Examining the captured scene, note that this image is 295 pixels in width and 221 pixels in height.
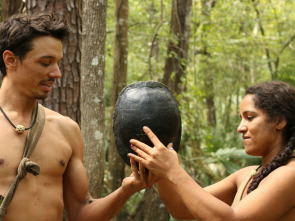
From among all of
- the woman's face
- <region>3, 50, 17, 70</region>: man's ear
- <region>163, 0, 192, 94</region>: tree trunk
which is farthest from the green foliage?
<region>3, 50, 17, 70</region>: man's ear

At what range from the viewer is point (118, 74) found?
23.8 feet

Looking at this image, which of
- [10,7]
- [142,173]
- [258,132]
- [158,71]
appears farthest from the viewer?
[158,71]

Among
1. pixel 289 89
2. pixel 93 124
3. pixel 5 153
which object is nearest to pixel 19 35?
pixel 5 153

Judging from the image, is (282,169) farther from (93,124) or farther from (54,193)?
(93,124)

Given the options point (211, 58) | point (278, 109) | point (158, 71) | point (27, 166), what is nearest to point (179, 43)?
point (158, 71)

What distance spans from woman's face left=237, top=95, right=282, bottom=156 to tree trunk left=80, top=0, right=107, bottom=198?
7.66 ft

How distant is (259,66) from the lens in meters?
15.1

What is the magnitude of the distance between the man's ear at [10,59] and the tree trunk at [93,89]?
6.97 feet

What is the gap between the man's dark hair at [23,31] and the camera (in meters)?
2.53

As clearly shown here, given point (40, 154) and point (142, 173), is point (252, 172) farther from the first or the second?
point (40, 154)

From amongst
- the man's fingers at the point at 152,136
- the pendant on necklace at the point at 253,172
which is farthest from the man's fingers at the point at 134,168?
Answer: the pendant on necklace at the point at 253,172

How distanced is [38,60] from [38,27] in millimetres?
199

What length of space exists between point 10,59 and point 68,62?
132 cm

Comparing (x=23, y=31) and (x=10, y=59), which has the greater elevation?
(x=23, y=31)
